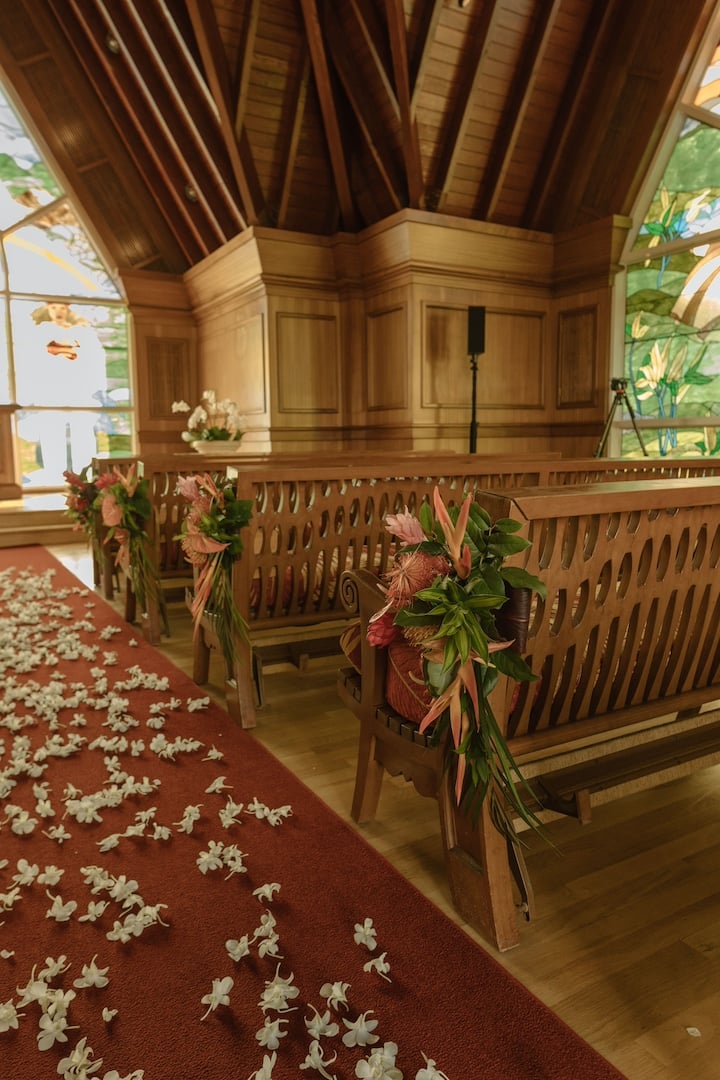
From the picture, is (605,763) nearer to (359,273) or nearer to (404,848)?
(404,848)

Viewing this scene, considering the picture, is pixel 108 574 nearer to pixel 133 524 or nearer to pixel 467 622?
pixel 133 524

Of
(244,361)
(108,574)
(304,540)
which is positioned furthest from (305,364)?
(304,540)

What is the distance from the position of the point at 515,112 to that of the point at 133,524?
498 cm

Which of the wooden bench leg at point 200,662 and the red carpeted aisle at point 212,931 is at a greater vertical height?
the wooden bench leg at point 200,662

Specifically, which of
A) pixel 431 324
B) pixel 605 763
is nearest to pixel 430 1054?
pixel 605 763

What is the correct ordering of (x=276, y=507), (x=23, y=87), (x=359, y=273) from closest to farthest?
(x=276, y=507) → (x=359, y=273) → (x=23, y=87)

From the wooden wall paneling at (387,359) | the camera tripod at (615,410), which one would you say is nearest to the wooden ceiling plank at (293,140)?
the wooden wall paneling at (387,359)

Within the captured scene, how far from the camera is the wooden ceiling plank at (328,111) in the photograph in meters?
5.84

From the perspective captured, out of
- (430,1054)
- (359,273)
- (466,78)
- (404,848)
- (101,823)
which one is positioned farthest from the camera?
(359,273)

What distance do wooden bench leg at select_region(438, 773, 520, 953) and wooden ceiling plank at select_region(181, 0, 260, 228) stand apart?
6.31 metres

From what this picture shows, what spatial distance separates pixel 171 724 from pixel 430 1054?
1602mm

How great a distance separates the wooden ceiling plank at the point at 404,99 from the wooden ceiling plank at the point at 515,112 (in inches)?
27.8

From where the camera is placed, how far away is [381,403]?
22.6 ft

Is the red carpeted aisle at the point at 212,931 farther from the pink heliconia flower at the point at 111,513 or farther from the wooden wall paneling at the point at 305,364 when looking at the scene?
the wooden wall paneling at the point at 305,364
